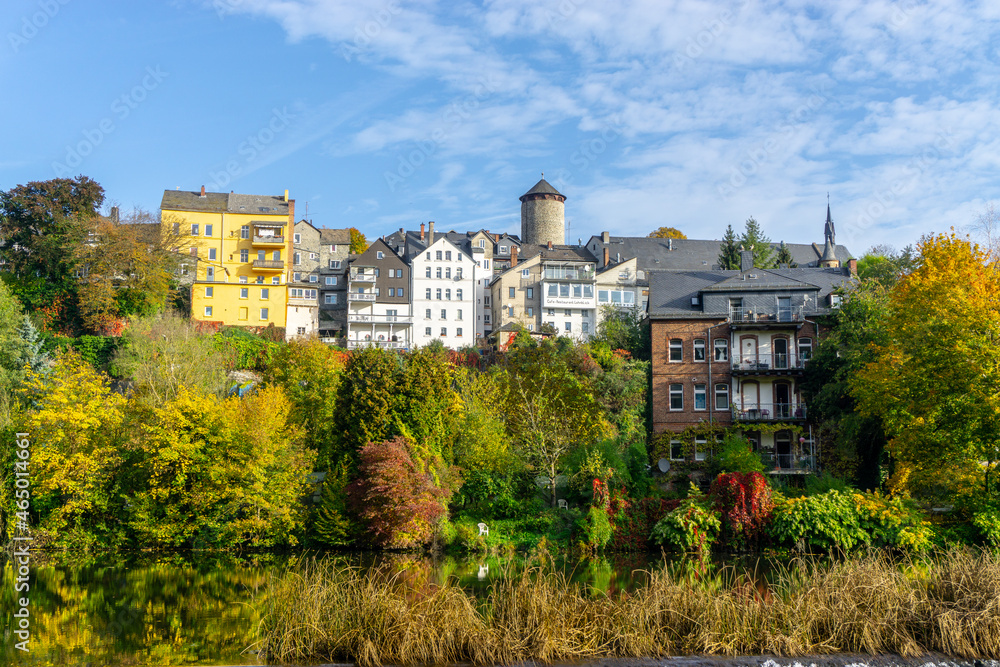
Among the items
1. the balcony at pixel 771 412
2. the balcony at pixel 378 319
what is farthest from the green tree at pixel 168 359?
the balcony at pixel 771 412

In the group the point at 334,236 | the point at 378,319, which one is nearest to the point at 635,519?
the point at 378,319

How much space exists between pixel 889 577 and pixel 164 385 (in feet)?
109

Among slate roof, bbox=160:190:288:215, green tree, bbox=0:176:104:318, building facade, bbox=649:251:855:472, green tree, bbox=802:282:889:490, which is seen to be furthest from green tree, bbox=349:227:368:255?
green tree, bbox=802:282:889:490

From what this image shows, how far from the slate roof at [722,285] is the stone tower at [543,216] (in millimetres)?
51570

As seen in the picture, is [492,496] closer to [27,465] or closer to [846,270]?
[27,465]

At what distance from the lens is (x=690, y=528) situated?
110ft

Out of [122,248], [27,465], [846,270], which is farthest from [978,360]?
[122,248]

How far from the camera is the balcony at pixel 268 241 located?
73.7 meters

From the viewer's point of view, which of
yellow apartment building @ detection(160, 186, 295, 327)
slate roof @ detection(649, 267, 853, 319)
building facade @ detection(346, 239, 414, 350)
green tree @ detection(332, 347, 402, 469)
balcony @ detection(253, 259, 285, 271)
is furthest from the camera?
building facade @ detection(346, 239, 414, 350)

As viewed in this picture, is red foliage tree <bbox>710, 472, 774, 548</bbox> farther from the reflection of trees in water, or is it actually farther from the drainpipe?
the reflection of trees in water

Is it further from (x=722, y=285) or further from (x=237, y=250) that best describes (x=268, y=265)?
(x=722, y=285)

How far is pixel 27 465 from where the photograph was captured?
108ft

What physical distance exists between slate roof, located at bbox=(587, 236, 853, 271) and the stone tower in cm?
968

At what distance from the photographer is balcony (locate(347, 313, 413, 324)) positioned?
7512 cm
